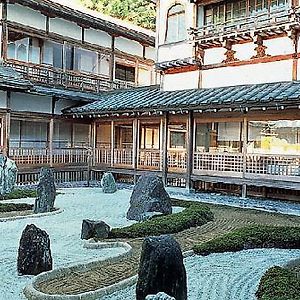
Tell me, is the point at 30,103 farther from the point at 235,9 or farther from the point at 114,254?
the point at 114,254

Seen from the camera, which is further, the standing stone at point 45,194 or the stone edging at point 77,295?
the standing stone at point 45,194

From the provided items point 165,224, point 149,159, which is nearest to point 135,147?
point 149,159

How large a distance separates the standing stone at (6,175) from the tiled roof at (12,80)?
4.62 metres

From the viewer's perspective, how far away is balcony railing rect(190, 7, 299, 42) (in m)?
17.2

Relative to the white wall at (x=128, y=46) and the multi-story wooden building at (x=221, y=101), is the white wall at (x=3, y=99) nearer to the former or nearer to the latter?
the multi-story wooden building at (x=221, y=101)

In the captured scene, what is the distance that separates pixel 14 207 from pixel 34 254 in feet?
22.7

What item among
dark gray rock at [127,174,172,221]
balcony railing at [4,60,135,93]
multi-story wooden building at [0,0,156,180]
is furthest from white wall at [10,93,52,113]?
dark gray rock at [127,174,172,221]

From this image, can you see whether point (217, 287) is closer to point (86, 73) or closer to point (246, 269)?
point (246, 269)

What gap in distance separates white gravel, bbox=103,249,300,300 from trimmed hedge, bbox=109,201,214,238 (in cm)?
198

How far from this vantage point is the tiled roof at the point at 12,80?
66.4ft

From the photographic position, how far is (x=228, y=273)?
8.01 m

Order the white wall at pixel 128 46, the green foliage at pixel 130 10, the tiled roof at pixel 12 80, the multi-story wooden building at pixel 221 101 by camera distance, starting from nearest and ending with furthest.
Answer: the multi-story wooden building at pixel 221 101
the tiled roof at pixel 12 80
the white wall at pixel 128 46
the green foliage at pixel 130 10

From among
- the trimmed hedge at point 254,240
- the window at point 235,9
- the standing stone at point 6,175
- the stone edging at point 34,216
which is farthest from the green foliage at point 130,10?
the trimmed hedge at point 254,240

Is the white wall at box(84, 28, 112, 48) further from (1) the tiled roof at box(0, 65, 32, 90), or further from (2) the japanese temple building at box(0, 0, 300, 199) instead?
(1) the tiled roof at box(0, 65, 32, 90)
